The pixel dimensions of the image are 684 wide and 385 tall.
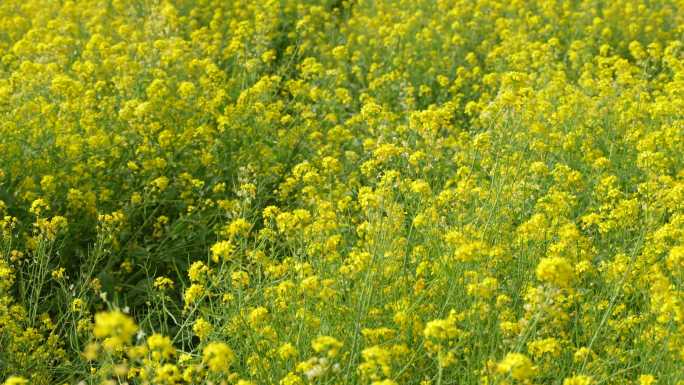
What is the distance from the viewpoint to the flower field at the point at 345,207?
3314 mm

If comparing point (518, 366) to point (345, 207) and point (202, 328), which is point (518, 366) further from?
point (345, 207)

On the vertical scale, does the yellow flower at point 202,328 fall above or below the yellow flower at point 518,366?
below

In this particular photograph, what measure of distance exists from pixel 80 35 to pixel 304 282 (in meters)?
5.69

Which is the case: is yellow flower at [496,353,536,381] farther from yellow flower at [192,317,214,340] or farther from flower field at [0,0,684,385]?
yellow flower at [192,317,214,340]

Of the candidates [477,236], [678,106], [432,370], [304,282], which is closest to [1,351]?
[304,282]

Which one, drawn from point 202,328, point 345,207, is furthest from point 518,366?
point 345,207

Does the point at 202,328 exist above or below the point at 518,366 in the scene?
below

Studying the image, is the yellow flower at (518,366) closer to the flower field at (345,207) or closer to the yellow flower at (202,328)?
the flower field at (345,207)

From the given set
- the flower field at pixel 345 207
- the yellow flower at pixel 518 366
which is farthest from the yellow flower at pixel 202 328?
the yellow flower at pixel 518 366

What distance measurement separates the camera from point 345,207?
15.6ft

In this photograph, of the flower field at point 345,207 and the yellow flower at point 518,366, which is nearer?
the yellow flower at point 518,366

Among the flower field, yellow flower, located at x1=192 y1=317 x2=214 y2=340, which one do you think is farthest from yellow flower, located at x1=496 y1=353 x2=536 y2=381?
yellow flower, located at x1=192 y1=317 x2=214 y2=340

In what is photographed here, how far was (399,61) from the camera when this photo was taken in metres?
7.86

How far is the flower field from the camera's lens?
3314 millimetres
